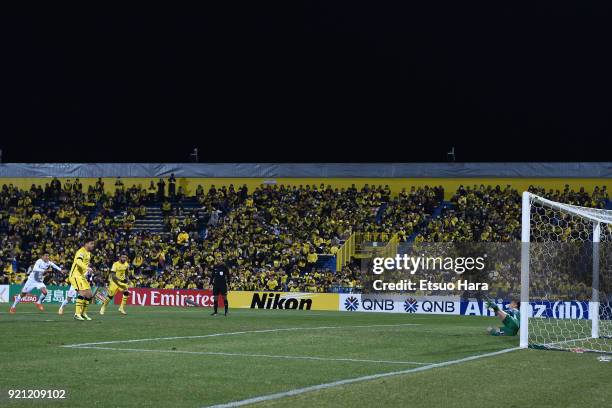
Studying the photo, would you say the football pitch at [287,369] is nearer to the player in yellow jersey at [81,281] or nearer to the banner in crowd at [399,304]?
the player in yellow jersey at [81,281]

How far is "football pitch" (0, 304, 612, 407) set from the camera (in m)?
11.2

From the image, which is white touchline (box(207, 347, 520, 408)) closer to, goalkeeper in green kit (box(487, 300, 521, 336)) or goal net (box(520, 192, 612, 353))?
goalkeeper in green kit (box(487, 300, 521, 336))

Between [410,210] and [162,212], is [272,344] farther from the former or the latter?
[162,212]

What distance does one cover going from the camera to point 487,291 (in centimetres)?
4022

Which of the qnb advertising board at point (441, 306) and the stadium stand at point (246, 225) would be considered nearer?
the qnb advertising board at point (441, 306)

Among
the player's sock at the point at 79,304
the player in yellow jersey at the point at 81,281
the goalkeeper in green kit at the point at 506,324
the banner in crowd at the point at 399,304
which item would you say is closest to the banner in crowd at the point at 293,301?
the banner in crowd at the point at 399,304

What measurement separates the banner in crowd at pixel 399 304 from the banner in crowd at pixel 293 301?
1.78ft

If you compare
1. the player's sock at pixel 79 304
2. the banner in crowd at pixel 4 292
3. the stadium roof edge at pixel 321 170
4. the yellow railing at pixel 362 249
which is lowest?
the banner in crowd at pixel 4 292

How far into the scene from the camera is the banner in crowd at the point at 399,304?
40.3 m

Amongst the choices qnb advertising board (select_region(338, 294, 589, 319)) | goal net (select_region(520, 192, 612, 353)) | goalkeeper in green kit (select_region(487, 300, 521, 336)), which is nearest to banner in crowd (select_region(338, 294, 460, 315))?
qnb advertising board (select_region(338, 294, 589, 319))
